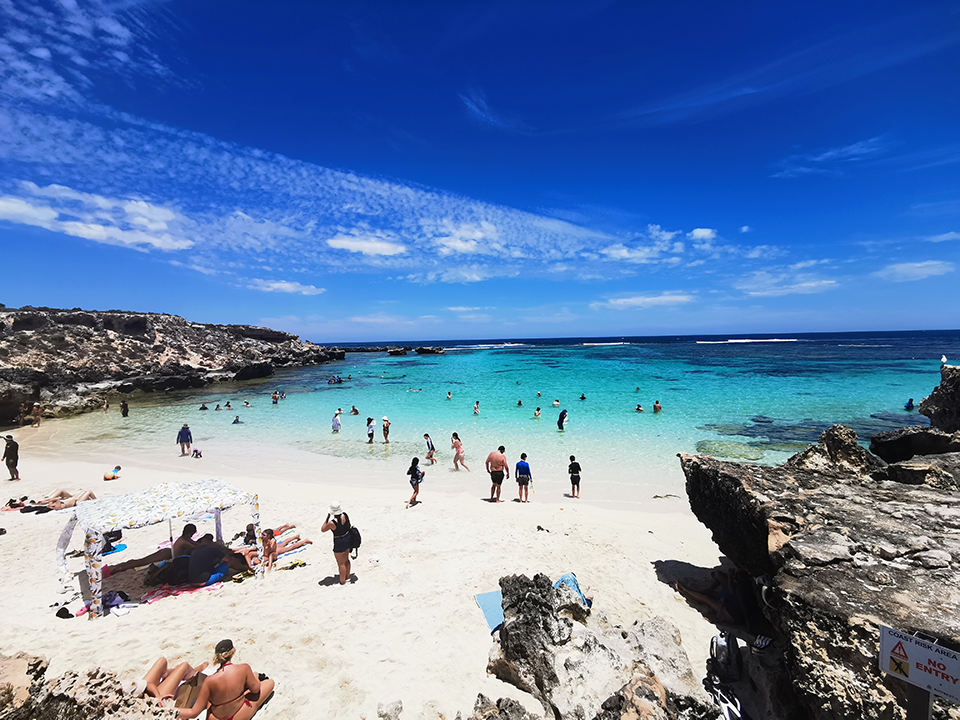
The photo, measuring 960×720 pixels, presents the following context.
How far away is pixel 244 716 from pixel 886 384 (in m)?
48.1

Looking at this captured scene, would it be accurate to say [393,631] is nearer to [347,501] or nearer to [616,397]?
[347,501]

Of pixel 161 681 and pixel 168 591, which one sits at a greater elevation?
pixel 161 681

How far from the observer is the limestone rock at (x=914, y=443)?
8234mm

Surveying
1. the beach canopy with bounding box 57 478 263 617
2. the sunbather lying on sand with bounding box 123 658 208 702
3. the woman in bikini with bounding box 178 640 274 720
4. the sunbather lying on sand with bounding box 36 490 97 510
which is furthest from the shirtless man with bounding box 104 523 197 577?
the sunbather lying on sand with bounding box 36 490 97 510

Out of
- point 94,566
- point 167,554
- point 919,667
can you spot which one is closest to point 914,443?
point 919,667

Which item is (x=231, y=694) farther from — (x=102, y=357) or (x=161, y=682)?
(x=102, y=357)

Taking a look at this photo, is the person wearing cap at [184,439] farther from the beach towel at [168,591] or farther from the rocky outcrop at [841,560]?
the rocky outcrop at [841,560]

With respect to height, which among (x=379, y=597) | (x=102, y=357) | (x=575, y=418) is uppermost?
(x=102, y=357)

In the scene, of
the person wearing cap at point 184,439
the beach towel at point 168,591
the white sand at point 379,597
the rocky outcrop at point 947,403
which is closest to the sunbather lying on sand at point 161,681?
the white sand at point 379,597

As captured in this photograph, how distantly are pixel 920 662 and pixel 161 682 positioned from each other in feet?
23.3

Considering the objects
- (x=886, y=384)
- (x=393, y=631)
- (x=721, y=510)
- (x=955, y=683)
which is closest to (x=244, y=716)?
(x=393, y=631)

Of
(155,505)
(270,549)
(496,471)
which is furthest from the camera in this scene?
(496,471)

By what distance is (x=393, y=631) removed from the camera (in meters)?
5.75

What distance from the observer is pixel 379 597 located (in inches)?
262
